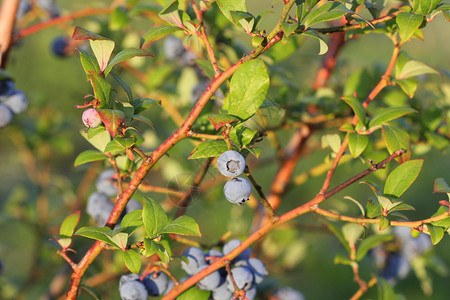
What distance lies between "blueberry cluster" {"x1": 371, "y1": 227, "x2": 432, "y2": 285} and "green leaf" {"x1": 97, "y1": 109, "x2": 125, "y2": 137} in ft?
2.94

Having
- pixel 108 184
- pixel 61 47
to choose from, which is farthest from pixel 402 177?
pixel 61 47

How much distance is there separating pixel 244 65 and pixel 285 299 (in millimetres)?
551

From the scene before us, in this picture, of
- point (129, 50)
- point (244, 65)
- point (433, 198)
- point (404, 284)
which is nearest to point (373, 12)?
point (244, 65)

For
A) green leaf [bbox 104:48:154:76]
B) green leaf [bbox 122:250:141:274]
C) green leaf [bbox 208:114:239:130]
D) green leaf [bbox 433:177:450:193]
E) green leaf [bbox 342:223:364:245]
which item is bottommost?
green leaf [bbox 342:223:364:245]

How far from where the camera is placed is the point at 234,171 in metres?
0.58

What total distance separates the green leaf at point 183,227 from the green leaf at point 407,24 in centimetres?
39

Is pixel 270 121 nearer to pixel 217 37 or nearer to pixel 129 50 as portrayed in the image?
pixel 217 37

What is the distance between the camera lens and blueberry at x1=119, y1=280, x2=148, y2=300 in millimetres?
726

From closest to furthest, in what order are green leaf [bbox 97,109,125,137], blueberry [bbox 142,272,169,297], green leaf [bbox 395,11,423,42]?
green leaf [bbox 97,109,125,137], green leaf [bbox 395,11,423,42], blueberry [bbox 142,272,169,297]

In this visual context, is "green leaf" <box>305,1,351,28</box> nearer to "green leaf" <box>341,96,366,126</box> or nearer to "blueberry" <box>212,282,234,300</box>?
"green leaf" <box>341,96,366,126</box>

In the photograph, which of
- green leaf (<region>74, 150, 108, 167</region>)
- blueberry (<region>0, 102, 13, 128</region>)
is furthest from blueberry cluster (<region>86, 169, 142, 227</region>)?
blueberry (<region>0, 102, 13, 128</region>)

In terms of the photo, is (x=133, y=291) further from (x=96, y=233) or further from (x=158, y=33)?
(x=158, y=33)

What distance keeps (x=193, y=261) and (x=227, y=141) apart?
9.7 inches

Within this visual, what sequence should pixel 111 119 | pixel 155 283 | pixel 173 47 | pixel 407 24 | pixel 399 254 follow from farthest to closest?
pixel 173 47, pixel 399 254, pixel 155 283, pixel 407 24, pixel 111 119
